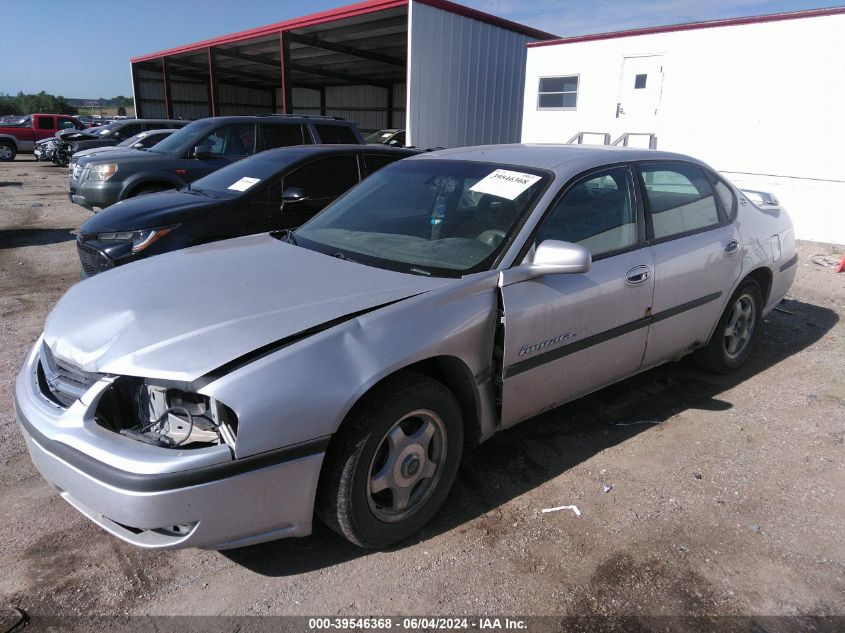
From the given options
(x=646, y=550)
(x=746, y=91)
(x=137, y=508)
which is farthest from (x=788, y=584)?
(x=746, y=91)

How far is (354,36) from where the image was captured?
20.8 m

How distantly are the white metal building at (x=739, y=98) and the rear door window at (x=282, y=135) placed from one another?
6.38m

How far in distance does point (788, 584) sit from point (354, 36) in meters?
21.4

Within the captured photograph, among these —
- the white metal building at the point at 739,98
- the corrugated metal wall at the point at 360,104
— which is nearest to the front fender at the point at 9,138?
the corrugated metal wall at the point at 360,104

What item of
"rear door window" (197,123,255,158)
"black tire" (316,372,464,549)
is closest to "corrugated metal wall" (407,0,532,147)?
"rear door window" (197,123,255,158)

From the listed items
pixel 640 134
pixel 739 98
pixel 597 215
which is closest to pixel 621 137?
pixel 640 134

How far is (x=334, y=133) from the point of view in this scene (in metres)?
9.44

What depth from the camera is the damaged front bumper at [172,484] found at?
82.0 inches

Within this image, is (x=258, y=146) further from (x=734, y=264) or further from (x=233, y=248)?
(x=734, y=264)

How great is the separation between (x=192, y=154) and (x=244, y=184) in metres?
3.67

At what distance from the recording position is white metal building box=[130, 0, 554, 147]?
48.0ft

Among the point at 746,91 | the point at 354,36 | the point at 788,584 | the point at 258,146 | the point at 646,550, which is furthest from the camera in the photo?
the point at 354,36

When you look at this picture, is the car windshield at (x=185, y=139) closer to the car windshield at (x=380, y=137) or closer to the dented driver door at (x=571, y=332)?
the dented driver door at (x=571, y=332)

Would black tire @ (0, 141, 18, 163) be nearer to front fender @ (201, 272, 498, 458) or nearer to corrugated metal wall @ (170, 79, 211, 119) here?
corrugated metal wall @ (170, 79, 211, 119)
